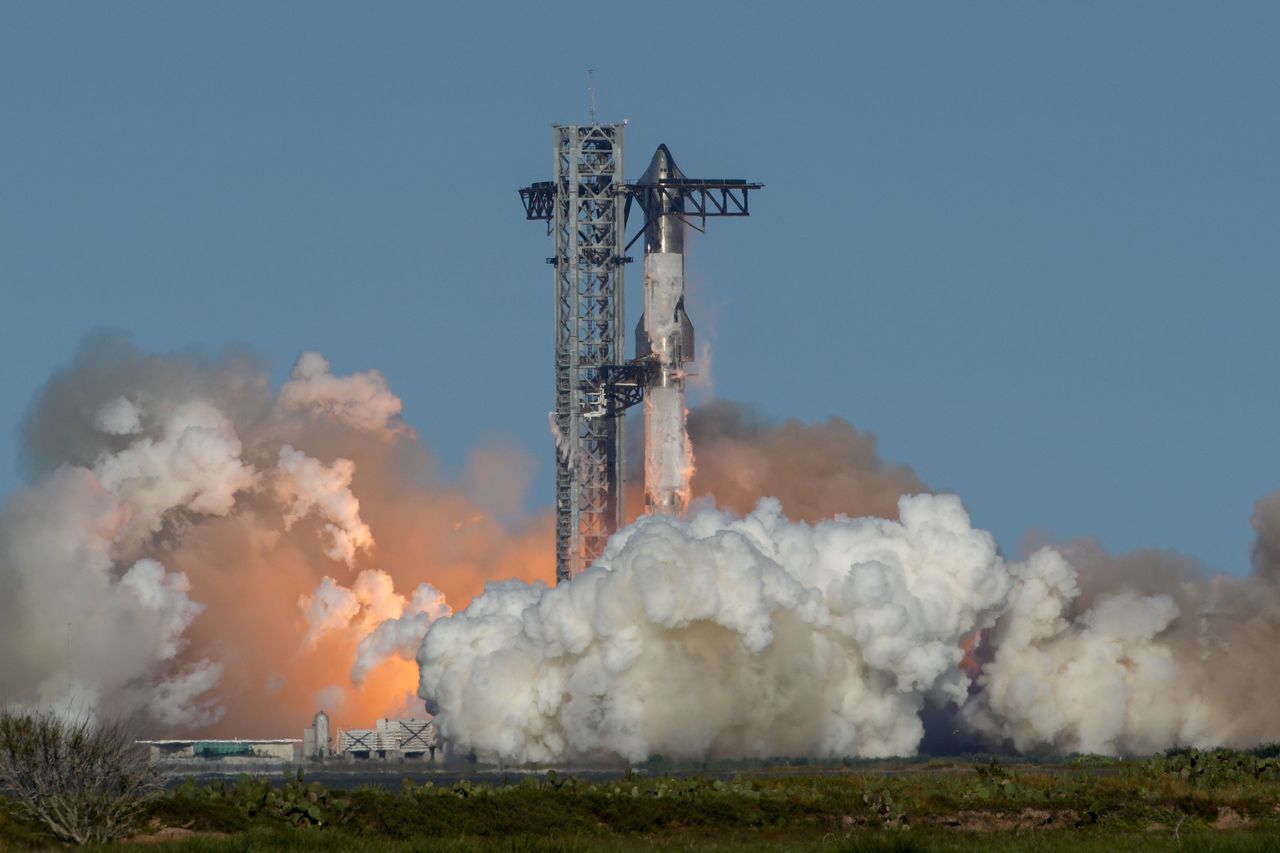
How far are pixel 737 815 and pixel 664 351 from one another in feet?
214

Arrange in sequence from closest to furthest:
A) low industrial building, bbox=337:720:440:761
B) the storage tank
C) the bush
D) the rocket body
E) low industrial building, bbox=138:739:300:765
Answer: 1. the bush
2. the storage tank
3. low industrial building, bbox=337:720:440:761
4. low industrial building, bbox=138:739:300:765
5. the rocket body

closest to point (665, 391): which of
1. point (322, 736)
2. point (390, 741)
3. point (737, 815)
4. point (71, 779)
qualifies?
point (390, 741)

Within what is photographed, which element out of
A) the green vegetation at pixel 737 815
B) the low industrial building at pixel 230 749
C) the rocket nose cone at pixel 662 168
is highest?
the rocket nose cone at pixel 662 168

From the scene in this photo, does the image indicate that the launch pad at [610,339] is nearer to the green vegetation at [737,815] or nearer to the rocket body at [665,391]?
the rocket body at [665,391]

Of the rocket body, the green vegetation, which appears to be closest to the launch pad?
the rocket body

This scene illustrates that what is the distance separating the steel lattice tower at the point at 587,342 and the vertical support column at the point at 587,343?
5cm

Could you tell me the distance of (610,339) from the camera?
153 meters

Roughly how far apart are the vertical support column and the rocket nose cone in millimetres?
1774

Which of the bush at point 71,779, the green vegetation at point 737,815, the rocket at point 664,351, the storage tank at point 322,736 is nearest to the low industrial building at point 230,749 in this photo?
the storage tank at point 322,736

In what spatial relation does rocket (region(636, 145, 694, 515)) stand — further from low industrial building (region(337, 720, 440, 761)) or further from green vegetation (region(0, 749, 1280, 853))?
green vegetation (region(0, 749, 1280, 853))

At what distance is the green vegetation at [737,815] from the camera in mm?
73500

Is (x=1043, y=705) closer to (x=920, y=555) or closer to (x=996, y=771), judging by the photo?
(x=920, y=555)

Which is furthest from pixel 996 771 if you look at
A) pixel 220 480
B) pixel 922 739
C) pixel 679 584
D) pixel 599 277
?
pixel 220 480

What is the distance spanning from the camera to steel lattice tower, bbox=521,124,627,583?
15175 cm
